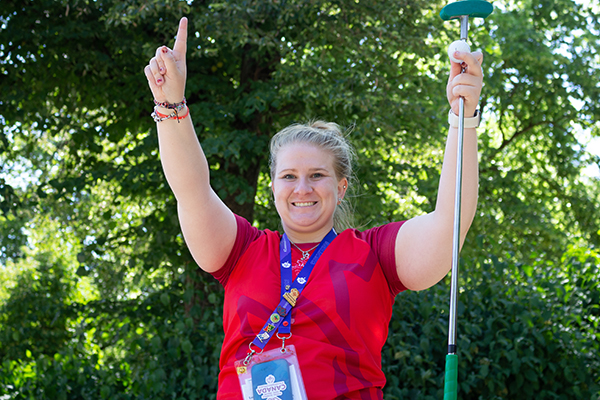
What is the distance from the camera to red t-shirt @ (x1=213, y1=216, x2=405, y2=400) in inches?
69.0

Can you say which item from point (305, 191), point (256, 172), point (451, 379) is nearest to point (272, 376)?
point (451, 379)

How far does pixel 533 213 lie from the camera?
10.3 meters

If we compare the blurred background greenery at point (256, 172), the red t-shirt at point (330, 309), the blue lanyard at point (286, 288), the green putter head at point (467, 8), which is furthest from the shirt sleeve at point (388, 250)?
the blurred background greenery at point (256, 172)

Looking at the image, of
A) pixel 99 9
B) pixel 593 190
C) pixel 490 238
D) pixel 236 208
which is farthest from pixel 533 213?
pixel 99 9

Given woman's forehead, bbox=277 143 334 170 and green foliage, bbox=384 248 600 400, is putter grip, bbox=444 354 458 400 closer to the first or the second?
woman's forehead, bbox=277 143 334 170

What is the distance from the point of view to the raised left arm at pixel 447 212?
1.73 m

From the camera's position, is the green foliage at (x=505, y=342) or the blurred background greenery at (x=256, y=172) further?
the blurred background greenery at (x=256, y=172)

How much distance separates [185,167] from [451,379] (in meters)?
→ 0.97

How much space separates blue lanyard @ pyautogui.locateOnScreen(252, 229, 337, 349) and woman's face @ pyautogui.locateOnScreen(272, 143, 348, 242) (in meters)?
0.06

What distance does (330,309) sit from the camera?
1.80m

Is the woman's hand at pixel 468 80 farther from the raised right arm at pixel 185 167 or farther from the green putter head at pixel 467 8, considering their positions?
the raised right arm at pixel 185 167

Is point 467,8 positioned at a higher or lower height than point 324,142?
higher

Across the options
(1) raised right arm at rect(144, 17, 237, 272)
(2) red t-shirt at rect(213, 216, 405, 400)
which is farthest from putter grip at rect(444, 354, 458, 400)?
(1) raised right arm at rect(144, 17, 237, 272)

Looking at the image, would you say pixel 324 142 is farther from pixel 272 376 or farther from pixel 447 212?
pixel 272 376
